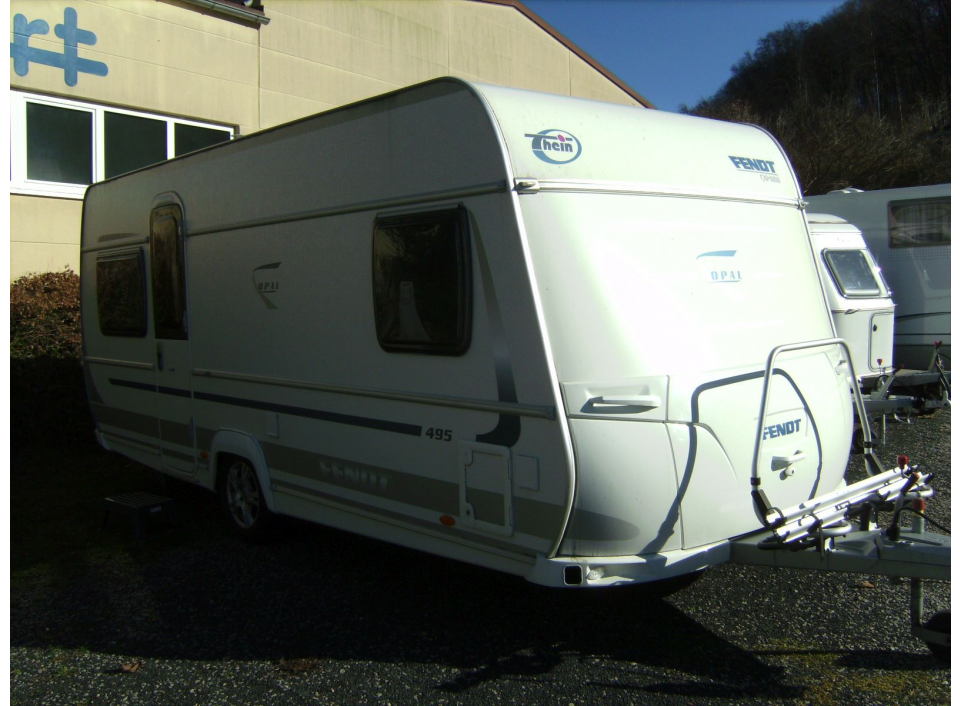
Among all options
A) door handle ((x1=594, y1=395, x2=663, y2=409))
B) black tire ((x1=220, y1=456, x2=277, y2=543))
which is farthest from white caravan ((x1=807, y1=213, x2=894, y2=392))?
black tire ((x1=220, y1=456, x2=277, y2=543))

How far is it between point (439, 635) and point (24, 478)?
18.5 ft

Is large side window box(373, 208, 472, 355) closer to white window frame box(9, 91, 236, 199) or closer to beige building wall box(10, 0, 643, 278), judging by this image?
white window frame box(9, 91, 236, 199)

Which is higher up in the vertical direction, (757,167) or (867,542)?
(757,167)

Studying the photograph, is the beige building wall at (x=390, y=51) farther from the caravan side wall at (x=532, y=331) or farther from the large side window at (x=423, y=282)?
the large side window at (x=423, y=282)

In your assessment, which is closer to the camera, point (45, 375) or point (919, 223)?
point (45, 375)

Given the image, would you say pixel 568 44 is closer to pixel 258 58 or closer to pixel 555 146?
pixel 258 58

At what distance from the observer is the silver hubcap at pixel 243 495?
5.89 metres

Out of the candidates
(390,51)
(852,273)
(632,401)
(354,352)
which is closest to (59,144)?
(390,51)

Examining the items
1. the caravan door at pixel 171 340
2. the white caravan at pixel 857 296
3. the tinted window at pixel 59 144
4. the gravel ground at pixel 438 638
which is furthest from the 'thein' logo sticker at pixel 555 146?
the tinted window at pixel 59 144

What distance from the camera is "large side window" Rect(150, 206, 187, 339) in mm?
6301

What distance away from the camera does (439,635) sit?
14.4ft

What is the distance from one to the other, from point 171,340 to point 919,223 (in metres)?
9.59

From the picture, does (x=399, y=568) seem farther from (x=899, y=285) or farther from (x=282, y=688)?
(x=899, y=285)

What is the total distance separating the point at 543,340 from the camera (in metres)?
3.76
